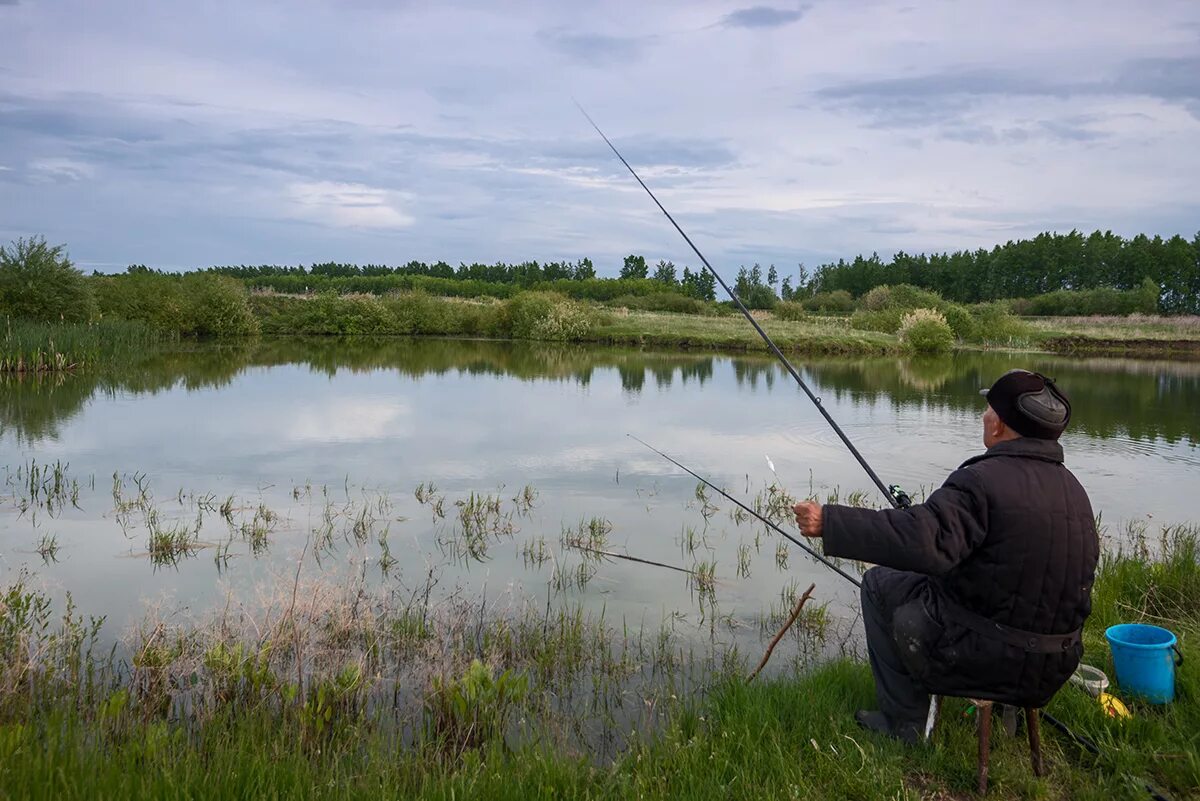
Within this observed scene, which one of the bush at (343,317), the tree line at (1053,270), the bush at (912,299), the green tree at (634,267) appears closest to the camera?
the bush at (343,317)

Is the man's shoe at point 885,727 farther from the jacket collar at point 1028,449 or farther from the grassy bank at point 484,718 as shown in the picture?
the jacket collar at point 1028,449

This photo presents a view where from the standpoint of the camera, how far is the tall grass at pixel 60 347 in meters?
18.9

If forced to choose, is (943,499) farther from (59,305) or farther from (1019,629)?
(59,305)

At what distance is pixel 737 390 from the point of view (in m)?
21.4

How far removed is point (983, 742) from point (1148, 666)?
1191 mm

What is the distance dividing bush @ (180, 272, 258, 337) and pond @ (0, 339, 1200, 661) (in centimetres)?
1757

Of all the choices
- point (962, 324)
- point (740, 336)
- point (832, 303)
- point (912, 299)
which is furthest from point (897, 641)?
point (832, 303)

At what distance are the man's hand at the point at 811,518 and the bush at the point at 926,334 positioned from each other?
3683 centimetres

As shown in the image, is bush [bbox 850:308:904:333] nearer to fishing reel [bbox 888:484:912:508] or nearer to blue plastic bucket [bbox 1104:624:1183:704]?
blue plastic bucket [bbox 1104:624:1183:704]

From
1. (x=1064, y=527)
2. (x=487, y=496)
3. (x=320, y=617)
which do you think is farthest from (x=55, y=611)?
(x=1064, y=527)

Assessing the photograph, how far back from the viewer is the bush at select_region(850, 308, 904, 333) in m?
43.7

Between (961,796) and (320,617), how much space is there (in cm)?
372

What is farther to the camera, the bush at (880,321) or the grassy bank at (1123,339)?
the bush at (880,321)

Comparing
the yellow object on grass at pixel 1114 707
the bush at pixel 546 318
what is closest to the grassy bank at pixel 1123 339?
the bush at pixel 546 318
